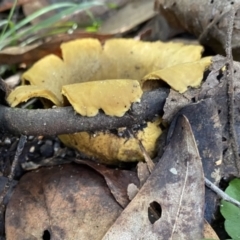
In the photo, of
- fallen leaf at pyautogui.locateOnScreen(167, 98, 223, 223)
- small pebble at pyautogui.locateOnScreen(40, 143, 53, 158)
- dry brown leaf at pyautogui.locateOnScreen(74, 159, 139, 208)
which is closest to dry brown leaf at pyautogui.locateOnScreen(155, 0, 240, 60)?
fallen leaf at pyautogui.locateOnScreen(167, 98, 223, 223)

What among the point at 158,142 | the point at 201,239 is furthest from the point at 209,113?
the point at 201,239

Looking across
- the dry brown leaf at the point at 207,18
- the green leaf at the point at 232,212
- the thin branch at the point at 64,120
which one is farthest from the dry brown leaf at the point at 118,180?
the dry brown leaf at the point at 207,18

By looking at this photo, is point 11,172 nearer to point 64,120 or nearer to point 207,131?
point 64,120

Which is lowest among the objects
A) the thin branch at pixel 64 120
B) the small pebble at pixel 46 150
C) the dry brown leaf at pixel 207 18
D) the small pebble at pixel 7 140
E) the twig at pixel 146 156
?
the small pebble at pixel 46 150

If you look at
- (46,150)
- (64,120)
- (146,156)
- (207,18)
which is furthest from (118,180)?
(207,18)

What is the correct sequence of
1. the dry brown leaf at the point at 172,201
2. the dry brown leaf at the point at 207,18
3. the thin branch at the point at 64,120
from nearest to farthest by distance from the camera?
1. the dry brown leaf at the point at 172,201
2. the thin branch at the point at 64,120
3. the dry brown leaf at the point at 207,18

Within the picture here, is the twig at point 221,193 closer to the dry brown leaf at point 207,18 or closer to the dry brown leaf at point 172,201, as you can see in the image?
the dry brown leaf at point 172,201

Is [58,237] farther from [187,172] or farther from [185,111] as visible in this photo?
[185,111]
